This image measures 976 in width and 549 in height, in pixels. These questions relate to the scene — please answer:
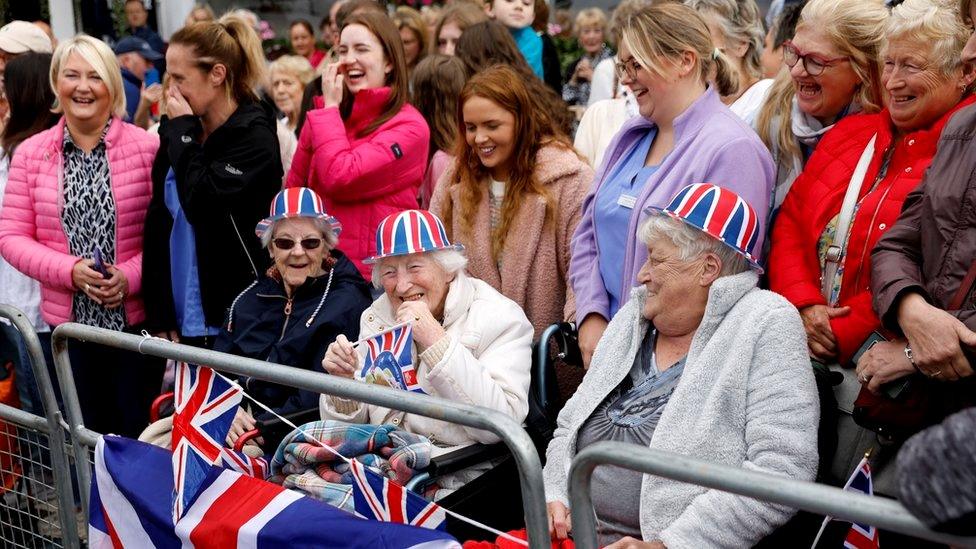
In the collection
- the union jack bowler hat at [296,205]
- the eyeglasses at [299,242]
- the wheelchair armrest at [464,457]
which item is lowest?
the wheelchair armrest at [464,457]

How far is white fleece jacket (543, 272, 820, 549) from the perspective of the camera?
282cm

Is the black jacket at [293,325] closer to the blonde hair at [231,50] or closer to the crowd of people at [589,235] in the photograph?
the crowd of people at [589,235]

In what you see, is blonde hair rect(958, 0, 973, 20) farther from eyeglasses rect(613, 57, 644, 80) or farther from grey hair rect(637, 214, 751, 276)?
eyeglasses rect(613, 57, 644, 80)

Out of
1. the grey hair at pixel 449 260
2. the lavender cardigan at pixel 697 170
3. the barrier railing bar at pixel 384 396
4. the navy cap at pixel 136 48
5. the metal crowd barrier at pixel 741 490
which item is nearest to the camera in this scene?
the metal crowd barrier at pixel 741 490

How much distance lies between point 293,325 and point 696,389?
1.85 m

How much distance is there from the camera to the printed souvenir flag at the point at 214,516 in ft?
9.00

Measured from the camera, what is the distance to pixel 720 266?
10.3ft

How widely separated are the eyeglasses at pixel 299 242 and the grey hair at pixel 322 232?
50 mm

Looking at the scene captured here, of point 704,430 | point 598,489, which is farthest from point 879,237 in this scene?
point 598,489

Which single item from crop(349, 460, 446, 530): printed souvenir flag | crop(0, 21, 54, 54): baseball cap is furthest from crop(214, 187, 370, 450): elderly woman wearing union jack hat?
crop(0, 21, 54, 54): baseball cap

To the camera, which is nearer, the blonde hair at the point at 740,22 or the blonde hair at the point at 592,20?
the blonde hair at the point at 740,22

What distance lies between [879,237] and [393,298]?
168 cm

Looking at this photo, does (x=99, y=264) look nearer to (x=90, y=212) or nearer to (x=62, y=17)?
(x=90, y=212)

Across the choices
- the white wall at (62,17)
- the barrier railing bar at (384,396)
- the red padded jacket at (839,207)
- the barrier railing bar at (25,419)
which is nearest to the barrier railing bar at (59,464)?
the barrier railing bar at (25,419)
